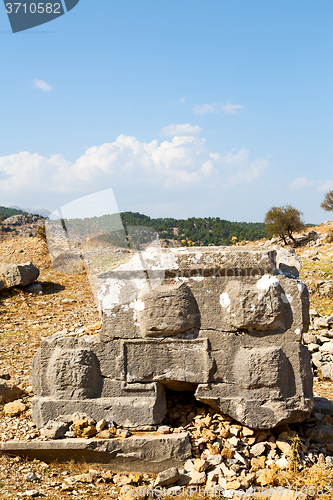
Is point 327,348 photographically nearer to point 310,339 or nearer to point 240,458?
point 310,339

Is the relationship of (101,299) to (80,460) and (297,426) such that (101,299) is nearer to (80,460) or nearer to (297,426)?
(80,460)

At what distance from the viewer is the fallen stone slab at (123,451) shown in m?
3.92

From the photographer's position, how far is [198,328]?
409cm

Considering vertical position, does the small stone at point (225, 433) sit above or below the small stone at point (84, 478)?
above

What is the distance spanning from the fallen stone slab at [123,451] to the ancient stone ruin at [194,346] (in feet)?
0.75

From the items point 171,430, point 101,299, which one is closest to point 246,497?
point 171,430

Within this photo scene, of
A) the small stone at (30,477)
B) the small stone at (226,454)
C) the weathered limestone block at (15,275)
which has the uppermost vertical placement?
the weathered limestone block at (15,275)

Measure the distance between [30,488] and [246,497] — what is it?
2.02 m

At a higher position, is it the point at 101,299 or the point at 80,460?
the point at 101,299

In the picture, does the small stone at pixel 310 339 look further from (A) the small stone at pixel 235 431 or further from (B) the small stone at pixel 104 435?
(B) the small stone at pixel 104 435

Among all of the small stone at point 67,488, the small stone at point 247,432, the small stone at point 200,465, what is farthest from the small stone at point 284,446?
the small stone at point 67,488

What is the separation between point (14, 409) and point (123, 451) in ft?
5.25

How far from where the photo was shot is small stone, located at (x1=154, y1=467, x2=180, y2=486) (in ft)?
12.1

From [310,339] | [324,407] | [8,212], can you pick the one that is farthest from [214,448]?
[8,212]
